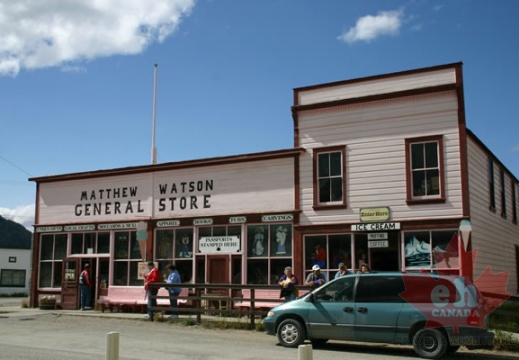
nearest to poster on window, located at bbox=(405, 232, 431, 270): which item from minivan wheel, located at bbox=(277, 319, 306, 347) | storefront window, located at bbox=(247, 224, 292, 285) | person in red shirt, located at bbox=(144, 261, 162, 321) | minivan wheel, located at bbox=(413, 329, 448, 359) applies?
storefront window, located at bbox=(247, 224, 292, 285)

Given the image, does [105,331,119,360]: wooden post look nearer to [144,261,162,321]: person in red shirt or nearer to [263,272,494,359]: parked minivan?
[263,272,494,359]: parked minivan

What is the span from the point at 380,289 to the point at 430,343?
1472 millimetres

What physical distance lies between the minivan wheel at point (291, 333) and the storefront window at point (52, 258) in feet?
48.1

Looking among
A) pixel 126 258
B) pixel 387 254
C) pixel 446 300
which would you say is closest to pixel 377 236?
pixel 387 254

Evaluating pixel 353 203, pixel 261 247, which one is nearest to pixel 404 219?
pixel 353 203

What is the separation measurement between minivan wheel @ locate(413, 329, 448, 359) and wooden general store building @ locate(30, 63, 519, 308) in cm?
649

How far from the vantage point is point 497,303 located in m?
20.0

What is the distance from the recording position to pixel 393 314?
491 inches

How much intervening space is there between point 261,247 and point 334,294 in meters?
8.30

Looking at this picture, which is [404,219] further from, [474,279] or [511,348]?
[511,348]

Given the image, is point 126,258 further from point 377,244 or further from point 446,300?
point 446,300

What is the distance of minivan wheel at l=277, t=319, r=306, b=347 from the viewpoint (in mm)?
13398

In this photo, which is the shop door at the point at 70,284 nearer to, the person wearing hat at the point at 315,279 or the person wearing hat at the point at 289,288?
the person wearing hat at the point at 289,288

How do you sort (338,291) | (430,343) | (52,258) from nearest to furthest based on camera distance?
(430,343) → (338,291) → (52,258)
